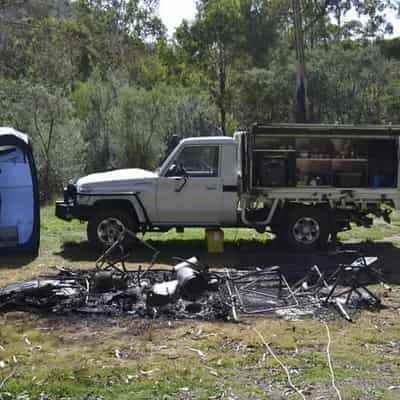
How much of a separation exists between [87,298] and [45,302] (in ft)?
1.50

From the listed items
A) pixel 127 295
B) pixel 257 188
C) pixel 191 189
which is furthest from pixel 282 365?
pixel 191 189

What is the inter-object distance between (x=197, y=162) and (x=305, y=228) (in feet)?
6.79

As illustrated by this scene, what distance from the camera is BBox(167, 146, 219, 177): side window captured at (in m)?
10.5

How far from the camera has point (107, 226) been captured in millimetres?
10469

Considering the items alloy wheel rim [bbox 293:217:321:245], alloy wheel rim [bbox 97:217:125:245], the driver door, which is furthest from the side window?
alloy wheel rim [bbox 293:217:321:245]

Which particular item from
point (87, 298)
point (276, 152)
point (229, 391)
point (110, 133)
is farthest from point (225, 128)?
point (229, 391)

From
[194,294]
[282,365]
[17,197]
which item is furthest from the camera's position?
[17,197]

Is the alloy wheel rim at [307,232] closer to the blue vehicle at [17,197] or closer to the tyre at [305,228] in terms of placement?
the tyre at [305,228]

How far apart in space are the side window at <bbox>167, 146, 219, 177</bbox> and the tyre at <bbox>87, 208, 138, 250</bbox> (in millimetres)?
1036

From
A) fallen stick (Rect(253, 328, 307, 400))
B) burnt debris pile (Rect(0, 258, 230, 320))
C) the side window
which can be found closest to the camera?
fallen stick (Rect(253, 328, 307, 400))

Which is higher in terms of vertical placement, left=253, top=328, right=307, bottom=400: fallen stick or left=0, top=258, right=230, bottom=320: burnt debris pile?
left=0, top=258, right=230, bottom=320: burnt debris pile

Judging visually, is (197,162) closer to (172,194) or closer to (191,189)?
(191,189)

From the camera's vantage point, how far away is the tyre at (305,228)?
1055cm

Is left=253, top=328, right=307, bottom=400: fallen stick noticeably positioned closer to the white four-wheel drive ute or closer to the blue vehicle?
the white four-wheel drive ute
